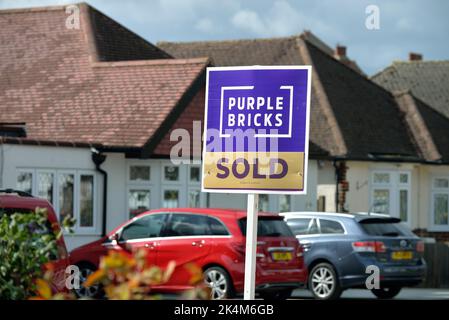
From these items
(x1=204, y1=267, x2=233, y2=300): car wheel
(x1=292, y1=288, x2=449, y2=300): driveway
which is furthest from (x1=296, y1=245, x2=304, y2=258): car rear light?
(x1=292, y1=288, x2=449, y2=300): driveway

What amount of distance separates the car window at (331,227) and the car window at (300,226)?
1.02ft

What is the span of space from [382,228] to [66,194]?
26.8 feet

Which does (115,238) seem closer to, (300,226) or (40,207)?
(300,226)

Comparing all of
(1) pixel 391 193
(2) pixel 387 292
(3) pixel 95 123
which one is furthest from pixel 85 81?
(2) pixel 387 292

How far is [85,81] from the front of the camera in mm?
32969

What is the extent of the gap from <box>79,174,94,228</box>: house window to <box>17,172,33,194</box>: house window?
5.98ft

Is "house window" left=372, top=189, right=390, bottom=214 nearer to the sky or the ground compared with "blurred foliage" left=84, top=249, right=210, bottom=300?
nearer to the sky

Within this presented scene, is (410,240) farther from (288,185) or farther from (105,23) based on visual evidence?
(105,23)

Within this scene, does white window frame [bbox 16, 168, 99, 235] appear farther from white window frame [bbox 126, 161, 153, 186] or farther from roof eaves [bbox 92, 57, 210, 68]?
roof eaves [bbox 92, 57, 210, 68]

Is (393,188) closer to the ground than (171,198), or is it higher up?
higher up

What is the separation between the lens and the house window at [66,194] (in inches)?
1065

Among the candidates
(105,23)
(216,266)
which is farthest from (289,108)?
(105,23)

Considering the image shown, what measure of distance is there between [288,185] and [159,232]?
40.1 ft

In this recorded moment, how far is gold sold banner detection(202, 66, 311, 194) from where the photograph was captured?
854cm
